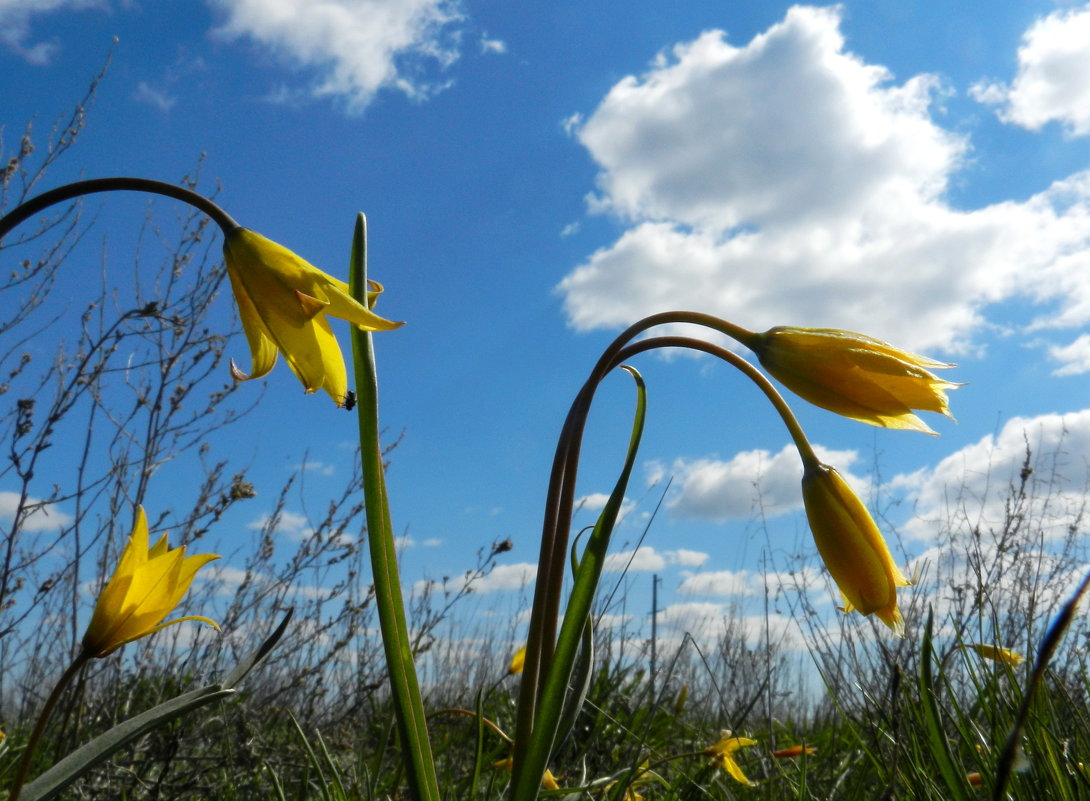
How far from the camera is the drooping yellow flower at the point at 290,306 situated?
0.86m

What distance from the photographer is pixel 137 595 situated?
0.97 metres

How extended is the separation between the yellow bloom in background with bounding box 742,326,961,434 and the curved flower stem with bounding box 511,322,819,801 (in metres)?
0.05

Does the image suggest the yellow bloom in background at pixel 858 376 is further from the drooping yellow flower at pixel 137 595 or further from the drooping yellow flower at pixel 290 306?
the drooping yellow flower at pixel 137 595

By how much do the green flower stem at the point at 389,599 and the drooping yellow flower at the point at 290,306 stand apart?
5 cm

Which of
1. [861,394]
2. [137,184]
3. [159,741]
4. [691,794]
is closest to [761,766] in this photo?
[691,794]

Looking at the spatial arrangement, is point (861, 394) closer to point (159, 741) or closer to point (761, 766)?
point (761, 766)

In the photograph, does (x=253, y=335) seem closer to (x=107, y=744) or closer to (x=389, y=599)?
(x=389, y=599)

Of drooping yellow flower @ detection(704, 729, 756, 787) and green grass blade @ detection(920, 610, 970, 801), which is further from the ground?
green grass blade @ detection(920, 610, 970, 801)

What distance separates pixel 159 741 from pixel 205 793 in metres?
0.18

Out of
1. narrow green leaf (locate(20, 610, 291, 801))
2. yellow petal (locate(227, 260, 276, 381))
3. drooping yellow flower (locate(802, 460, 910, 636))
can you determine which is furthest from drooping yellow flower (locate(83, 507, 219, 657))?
drooping yellow flower (locate(802, 460, 910, 636))

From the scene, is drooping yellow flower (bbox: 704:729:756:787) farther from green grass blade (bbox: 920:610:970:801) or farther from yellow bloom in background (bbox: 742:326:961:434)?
yellow bloom in background (bbox: 742:326:961:434)

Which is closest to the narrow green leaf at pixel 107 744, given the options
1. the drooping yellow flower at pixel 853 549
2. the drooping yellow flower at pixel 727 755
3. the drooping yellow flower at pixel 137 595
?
the drooping yellow flower at pixel 137 595

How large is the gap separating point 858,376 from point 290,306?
633 mm

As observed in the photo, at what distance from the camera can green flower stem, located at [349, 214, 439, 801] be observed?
934mm
